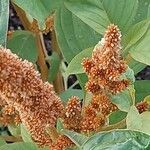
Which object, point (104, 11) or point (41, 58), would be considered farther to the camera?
point (41, 58)

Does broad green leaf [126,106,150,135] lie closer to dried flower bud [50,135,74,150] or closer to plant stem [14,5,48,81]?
dried flower bud [50,135,74,150]

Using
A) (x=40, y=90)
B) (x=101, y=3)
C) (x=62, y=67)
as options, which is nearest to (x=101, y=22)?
(x=101, y=3)

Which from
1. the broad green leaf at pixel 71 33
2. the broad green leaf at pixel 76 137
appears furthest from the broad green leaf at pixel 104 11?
the broad green leaf at pixel 76 137

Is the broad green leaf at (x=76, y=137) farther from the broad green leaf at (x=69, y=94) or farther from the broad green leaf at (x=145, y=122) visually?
the broad green leaf at (x=69, y=94)

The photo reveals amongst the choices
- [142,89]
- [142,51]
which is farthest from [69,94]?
[142,51]

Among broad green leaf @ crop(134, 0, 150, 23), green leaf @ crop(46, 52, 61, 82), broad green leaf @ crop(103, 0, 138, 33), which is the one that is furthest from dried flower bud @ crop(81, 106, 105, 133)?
green leaf @ crop(46, 52, 61, 82)

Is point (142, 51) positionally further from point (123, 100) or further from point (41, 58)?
point (41, 58)
